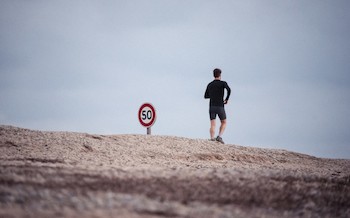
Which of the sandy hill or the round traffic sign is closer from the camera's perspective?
the sandy hill

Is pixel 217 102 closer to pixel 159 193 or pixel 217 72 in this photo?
pixel 217 72

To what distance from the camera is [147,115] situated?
1291cm

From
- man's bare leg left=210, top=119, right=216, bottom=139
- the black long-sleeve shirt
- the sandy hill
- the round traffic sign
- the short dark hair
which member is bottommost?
the sandy hill

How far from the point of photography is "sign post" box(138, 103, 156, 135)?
12.8 meters

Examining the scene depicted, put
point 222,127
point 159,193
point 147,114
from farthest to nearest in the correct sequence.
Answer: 1. point 222,127
2. point 147,114
3. point 159,193

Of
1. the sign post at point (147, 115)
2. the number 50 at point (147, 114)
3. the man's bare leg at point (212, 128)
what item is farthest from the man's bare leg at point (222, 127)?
the number 50 at point (147, 114)

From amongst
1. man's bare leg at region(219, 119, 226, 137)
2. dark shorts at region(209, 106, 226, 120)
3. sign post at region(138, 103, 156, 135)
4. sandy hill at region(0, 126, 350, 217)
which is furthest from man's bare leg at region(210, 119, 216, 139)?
sandy hill at region(0, 126, 350, 217)

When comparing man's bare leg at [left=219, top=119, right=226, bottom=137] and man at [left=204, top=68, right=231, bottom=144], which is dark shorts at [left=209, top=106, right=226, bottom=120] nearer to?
man at [left=204, top=68, right=231, bottom=144]

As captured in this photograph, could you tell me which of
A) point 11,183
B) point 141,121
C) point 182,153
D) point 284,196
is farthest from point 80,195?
point 141,121

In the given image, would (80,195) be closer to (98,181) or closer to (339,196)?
(98,181)

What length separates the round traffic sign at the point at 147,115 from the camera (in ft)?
41.8

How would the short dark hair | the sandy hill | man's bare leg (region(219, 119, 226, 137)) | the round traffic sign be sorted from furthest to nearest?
the short dark hair < man's bare leg (region(219, 119, 226, 137)) < the round traffic sign < the sandy hill

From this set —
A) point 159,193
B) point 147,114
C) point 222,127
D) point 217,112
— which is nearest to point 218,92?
point 217,112

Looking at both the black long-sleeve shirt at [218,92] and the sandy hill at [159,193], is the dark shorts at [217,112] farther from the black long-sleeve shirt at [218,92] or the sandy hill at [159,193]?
the sandy hill at [159,193]
